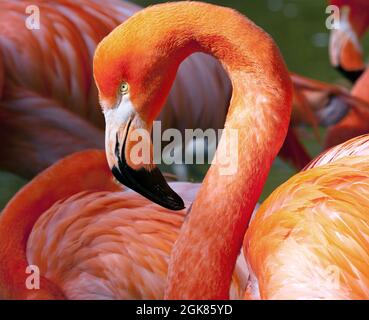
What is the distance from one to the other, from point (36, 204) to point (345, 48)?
144cm

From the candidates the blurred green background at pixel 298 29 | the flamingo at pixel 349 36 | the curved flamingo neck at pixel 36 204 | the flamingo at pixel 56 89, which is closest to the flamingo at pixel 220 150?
the curved flamingo neck at pixel 36 204

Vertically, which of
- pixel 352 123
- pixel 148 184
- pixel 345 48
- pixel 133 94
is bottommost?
pixel 352 123

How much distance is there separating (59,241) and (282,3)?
84.7 inches

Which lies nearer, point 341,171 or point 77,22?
point 341,171

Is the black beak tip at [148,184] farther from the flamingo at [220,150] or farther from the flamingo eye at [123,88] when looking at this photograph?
the flamingo eye at [123,88]

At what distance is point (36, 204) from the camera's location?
80.2 inches

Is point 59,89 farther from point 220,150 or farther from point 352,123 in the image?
point 352,123

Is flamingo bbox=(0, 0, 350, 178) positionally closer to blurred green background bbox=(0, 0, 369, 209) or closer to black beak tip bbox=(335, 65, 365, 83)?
black beak tip bbox=(335, 65, 365, 83)

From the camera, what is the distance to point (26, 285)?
197cm

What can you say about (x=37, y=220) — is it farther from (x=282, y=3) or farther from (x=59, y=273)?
(x=282, y=3)

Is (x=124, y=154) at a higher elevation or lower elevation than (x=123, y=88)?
lower

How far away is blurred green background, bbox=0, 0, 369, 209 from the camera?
3500mm

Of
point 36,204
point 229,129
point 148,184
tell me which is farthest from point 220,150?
point 36,204
